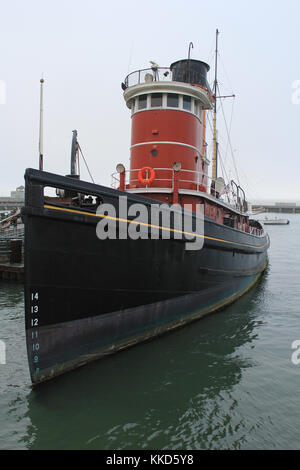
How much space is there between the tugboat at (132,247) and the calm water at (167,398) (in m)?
0.52

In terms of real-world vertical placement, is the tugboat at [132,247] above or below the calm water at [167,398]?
above

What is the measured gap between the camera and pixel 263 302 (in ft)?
42.5

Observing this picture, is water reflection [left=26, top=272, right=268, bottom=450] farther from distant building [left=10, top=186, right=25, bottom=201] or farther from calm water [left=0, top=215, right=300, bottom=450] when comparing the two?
distant building [left=10, top=186, right=25, bottom=201]

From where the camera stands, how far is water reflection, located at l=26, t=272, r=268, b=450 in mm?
4582

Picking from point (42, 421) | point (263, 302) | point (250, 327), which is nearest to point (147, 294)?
point (42, 421)

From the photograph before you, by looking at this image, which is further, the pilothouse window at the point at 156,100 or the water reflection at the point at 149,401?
the pilothouse window at the point at 156,100

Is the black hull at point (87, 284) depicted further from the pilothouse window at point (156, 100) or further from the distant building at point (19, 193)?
the distant building at point (19, 193)

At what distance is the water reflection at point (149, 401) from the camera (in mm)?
4582

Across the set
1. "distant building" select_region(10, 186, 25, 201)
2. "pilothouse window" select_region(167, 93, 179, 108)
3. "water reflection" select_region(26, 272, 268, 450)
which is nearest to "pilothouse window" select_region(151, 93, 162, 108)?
"pilothouse window" select_region(167, 93, 179, 108)

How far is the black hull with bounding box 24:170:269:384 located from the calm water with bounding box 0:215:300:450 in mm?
436

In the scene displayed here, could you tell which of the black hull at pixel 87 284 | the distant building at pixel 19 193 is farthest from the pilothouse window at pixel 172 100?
the distant building at pixel 19 193

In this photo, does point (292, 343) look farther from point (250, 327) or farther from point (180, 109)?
point (180, 109)
